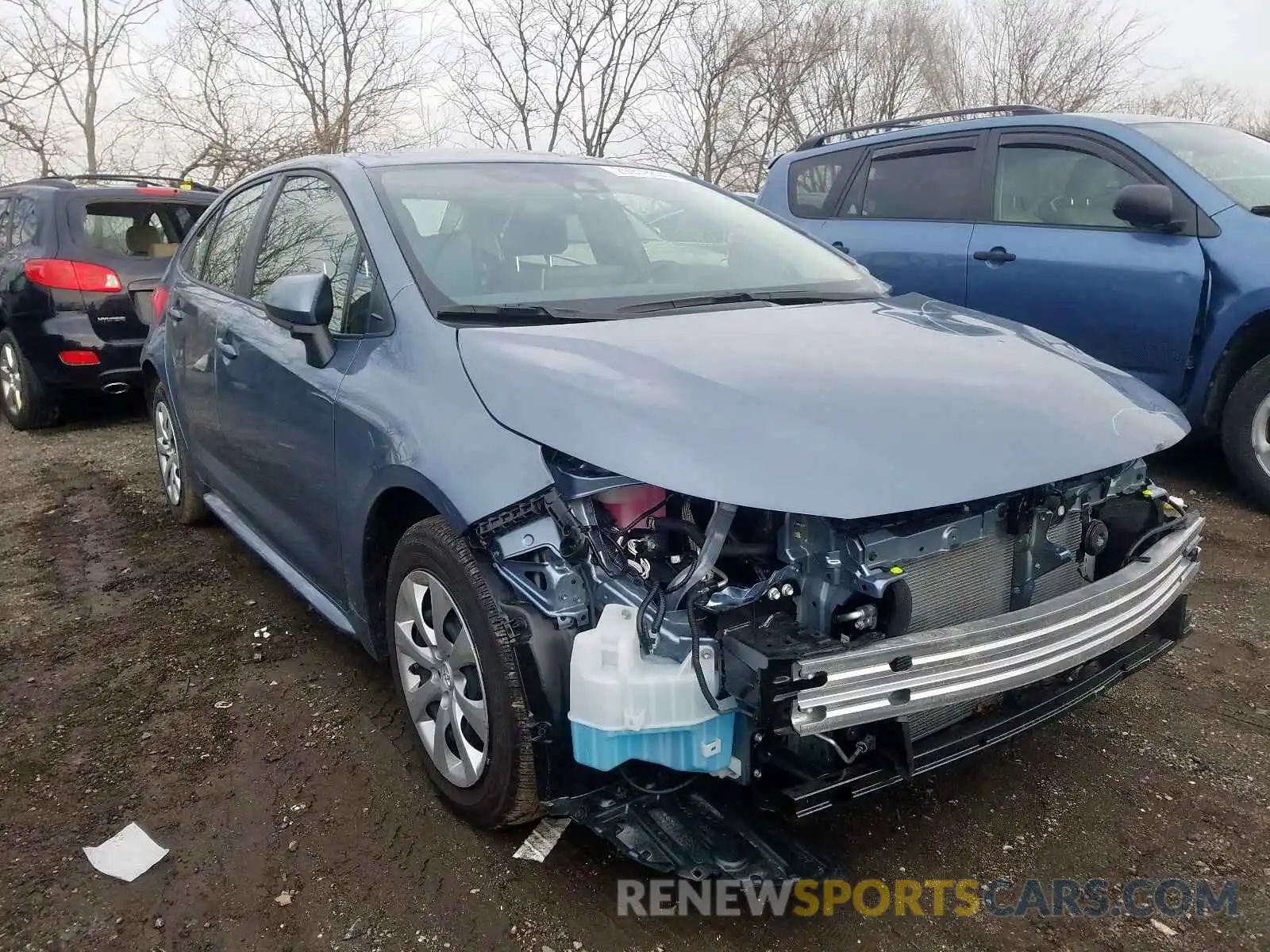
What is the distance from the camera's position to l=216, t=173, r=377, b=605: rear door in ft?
9.28

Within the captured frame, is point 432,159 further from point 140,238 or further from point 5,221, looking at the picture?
point 5,221

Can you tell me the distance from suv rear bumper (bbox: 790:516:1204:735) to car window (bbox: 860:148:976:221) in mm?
3678

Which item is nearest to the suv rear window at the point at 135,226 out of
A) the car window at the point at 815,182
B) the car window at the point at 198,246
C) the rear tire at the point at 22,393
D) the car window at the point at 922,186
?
the rear tire at the point at 22,393

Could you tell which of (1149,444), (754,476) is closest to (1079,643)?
(1149,444)

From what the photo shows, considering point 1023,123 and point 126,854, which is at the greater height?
point 1023,123

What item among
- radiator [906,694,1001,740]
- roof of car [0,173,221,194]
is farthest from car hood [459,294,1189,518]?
roof of car [0,173,221,194]

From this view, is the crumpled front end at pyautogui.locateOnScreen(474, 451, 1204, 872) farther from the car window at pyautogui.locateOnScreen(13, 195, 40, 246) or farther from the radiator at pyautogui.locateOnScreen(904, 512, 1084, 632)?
the car window at pyautogui.locateOnScreen(13, 195, 40, 246)

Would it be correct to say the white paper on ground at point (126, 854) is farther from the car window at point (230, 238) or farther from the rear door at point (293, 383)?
the car window at point (230, 238)

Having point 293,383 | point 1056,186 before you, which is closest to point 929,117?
Result: point 1056,186

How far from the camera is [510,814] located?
2.22 m

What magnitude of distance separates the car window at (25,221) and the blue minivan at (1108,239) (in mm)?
5682

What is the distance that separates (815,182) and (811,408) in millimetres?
4869

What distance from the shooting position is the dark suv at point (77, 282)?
6559mm

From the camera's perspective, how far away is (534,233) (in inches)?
118
